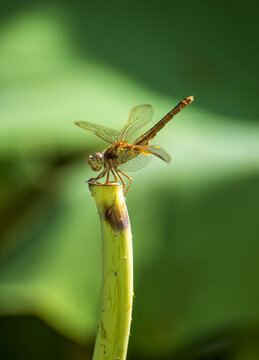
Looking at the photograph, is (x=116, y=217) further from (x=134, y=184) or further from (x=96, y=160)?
(x=134, y=184)

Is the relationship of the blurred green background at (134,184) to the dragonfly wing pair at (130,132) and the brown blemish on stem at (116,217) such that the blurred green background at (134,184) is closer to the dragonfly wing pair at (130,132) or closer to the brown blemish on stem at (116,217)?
the dragonfly wing pair at (130,132)

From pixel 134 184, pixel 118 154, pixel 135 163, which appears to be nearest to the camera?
pixel 118 154

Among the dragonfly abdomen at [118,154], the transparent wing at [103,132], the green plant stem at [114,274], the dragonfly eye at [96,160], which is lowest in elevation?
the green plant stem at [114,274]

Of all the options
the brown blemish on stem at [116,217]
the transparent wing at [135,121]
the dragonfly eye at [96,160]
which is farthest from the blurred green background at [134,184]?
the brown blemish on stem at [116,217]

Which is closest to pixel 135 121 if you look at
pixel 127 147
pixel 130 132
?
pixel 130 132

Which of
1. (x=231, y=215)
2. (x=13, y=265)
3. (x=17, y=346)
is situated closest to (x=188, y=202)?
(x=231, y=215)

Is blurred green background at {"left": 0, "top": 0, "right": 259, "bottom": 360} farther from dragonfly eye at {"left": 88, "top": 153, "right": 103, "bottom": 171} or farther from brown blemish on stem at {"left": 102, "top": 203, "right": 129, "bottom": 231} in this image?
brown blemish on stem at {"left": 102, "top": 203, "right": 129, "bottom": 231}
